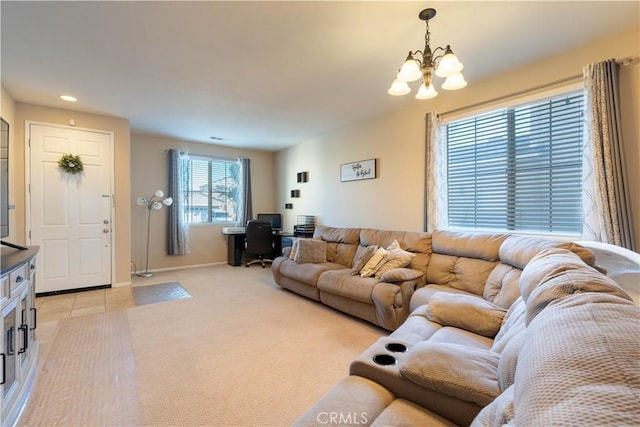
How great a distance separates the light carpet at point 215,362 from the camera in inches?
66.6

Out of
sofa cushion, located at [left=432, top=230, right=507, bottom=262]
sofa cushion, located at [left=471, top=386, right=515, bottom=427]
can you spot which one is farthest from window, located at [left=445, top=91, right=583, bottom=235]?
sofa cushion, located at [left=471, top=386, right=515, bottom=427]

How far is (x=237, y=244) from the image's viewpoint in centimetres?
607

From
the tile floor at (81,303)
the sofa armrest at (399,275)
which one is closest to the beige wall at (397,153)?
the sofa armrest at (399,275)

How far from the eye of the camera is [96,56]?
2.57m

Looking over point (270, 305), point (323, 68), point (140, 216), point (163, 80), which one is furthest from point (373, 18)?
point (140, 216)

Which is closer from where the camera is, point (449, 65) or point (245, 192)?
point (449, 65)

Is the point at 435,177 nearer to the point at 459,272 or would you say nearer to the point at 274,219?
the point at 459,272

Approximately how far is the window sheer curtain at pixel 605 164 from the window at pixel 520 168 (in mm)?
197

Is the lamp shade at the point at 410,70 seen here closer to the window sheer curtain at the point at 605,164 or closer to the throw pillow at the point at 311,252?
the window sheer curtain at the point at 605,164

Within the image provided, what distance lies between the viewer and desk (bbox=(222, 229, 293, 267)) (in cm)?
604

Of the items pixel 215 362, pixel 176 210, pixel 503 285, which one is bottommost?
pixel 215 362

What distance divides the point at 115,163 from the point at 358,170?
3687 mm

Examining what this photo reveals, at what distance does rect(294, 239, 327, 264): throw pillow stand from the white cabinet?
2637mm

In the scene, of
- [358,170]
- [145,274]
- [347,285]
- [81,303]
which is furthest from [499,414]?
[145,274]
